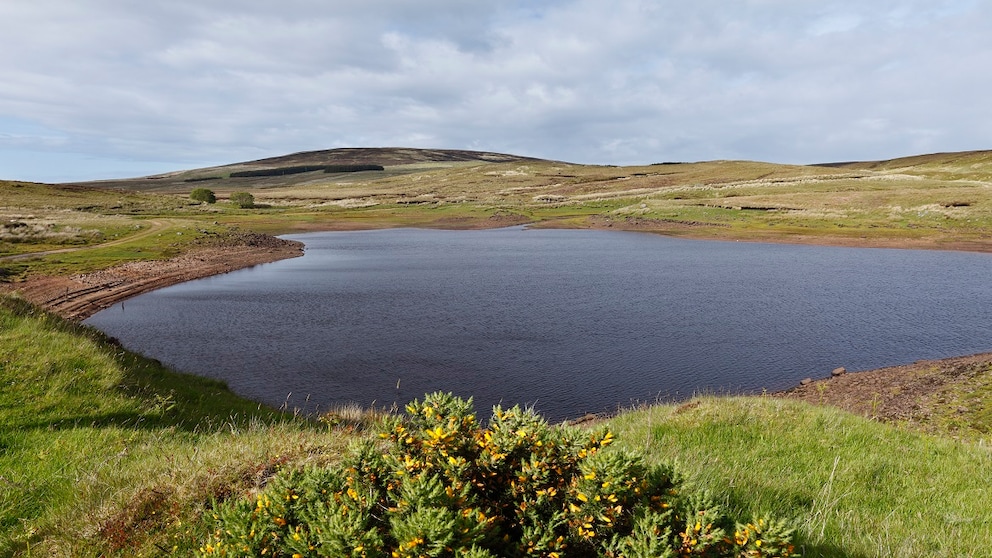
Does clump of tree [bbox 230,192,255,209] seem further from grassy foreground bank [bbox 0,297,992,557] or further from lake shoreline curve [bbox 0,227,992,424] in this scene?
grassy foreground bank [bbox 0,297,992,557]

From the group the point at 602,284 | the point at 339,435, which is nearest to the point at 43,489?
the point at 339,435

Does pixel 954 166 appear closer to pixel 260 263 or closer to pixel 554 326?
pixel 554 326

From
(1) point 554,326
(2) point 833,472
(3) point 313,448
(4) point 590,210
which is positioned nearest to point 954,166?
(4) point 590,210

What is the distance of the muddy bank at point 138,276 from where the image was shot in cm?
3234

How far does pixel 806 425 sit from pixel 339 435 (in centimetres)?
850

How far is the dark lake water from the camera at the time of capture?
21.1 metres

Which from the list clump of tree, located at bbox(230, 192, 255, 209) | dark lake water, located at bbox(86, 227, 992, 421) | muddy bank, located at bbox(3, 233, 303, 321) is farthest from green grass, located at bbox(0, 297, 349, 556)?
clump of tree, located at bbox(230, 192, 255, 209)

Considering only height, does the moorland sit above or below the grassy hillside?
below

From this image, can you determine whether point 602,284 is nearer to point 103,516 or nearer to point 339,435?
point 339,435

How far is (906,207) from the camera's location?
78625 millimetres

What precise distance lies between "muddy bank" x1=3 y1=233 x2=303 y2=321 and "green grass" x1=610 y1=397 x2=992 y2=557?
23.3m

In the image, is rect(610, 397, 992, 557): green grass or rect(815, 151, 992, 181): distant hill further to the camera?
rect(815, 151, 992, 181): distant hill

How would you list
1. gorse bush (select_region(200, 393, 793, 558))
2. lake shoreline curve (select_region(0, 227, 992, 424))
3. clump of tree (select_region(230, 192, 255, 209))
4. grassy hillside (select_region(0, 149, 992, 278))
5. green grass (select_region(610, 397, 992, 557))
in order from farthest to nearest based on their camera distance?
clump of tree (select_region(230, 192, 255, 209)) → grassy hillside (select_region(0, 149, 992, 278)) → lake shoreline curve (select_region(0, 227, 992, 424)) → green grass (select_region(610, 397, 992, 557)) → gorse bush (select_region(200, 393, 793, 558))

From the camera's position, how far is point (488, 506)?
179 inches
